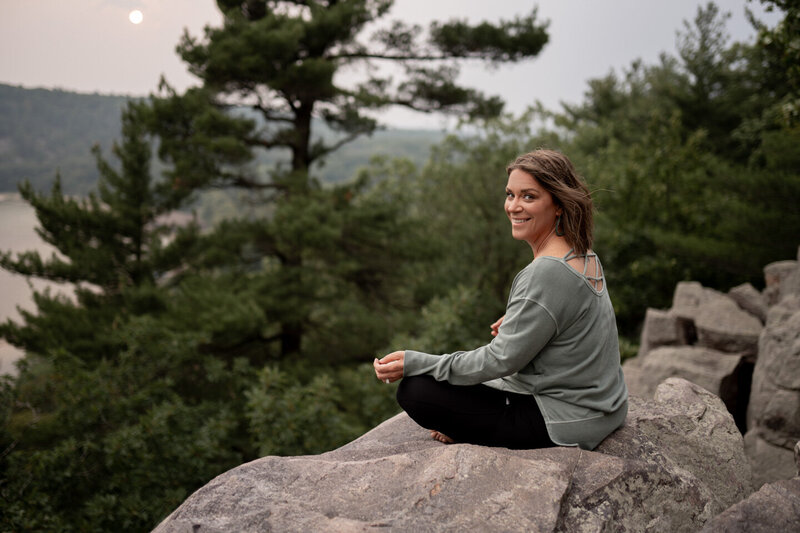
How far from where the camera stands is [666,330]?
6.90 metres

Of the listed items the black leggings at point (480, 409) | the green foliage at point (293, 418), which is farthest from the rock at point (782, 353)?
the green foliage at point (293, 418)

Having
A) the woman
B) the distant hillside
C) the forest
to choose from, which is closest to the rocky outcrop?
the forest

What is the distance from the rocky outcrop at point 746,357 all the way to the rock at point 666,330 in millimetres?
11

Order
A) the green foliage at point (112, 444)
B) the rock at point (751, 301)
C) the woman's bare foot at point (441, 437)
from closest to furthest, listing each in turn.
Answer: the woman's bare foot at point (441, 437)
the green foliage at point (112, 444)
the rock at point (751, 301)

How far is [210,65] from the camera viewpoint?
9211 mm

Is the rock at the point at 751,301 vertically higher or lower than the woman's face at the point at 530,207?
lower

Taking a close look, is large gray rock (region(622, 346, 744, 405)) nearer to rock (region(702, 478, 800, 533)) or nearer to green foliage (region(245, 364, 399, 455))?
green foliage (region(245, 364, 399, 455))

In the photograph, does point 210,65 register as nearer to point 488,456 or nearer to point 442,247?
point 442,247

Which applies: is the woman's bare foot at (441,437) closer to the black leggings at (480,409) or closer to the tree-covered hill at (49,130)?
the black leggings at (480,409)

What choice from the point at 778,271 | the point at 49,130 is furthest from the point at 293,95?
the point at 49,130

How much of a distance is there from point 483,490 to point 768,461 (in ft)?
10.8

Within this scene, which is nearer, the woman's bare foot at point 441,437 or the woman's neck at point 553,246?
the woman's neck at point 553,246

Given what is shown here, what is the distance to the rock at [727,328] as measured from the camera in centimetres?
602

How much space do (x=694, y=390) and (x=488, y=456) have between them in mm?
1603
